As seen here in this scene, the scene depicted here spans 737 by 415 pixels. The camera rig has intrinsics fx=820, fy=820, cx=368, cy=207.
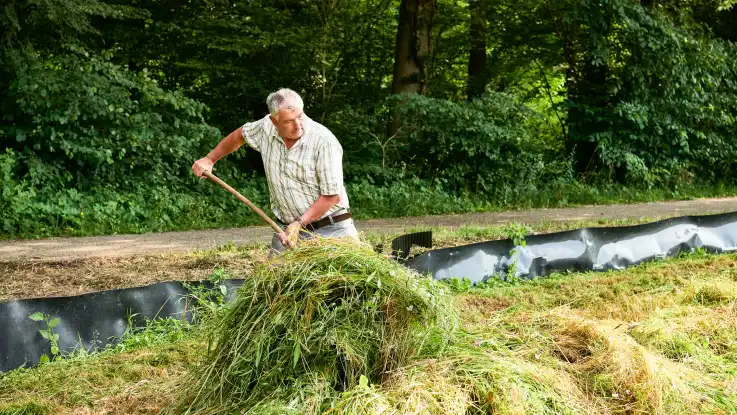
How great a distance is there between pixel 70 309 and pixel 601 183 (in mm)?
11109

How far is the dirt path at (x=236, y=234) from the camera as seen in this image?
324 inches

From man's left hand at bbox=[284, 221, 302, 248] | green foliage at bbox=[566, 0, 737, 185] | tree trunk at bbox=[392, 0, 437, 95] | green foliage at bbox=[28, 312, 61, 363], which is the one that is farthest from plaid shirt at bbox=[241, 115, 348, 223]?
green foliage at bbox=[566, 0, 737, 185]

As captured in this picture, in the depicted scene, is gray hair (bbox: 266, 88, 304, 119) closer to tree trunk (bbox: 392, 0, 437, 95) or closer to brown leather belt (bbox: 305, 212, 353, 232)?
brown leather belt (bbox: 305, 212, 353, 232)

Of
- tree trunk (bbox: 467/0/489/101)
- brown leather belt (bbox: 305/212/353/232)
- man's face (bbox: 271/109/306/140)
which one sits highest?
tree trunk (bbox: 467/0/489/101)

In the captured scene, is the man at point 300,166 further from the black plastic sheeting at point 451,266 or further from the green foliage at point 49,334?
the green foliage at point 49,334

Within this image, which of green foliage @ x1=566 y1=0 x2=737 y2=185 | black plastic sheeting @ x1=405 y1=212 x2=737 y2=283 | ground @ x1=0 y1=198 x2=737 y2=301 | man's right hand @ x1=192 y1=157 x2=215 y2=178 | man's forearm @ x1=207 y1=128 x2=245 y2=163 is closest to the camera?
man's right hand @ x1=192 y1=157 x2=215 y2=178

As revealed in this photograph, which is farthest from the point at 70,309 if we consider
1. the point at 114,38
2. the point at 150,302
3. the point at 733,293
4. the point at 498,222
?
the point at 114,38

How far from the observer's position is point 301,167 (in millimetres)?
4516

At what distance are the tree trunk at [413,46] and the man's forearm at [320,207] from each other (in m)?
9.74

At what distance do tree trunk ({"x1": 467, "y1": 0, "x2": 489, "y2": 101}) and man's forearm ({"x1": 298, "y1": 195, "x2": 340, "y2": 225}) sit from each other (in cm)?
1099

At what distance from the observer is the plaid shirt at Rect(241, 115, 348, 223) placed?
4449 mm

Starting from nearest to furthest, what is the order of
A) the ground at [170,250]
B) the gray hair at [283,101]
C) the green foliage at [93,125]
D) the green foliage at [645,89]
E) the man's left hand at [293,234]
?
the man's left hand at [293,234] < the gray hair at [283,101] < the ground at [170,250] < the green foliage at [93,125] < the green foliage at [645,89]

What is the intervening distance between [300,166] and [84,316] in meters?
1.70

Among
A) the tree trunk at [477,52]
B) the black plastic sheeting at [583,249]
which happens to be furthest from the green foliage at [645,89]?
the black plastic sheeting at [583,249]
